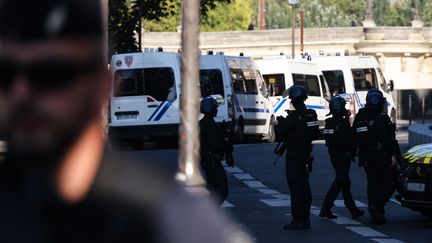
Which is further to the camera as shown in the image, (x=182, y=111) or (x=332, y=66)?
(x=332, y=66)

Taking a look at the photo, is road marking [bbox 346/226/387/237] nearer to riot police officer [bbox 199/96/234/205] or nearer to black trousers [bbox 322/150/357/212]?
black trousers [bbox 322/150/357/212]

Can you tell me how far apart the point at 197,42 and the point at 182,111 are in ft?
Answer: 1.24

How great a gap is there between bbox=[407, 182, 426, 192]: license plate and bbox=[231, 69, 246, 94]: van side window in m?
17.5

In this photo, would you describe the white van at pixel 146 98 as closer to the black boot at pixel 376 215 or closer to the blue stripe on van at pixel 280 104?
the blue stripe on van at pixel 280 104

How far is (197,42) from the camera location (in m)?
6.45

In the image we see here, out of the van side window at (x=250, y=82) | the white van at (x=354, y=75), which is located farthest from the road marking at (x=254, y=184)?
the white van at (x=354, y=75)

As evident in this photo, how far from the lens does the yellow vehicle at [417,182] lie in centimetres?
1444

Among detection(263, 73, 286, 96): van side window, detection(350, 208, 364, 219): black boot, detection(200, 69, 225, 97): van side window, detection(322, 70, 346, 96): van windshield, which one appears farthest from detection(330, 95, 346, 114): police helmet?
detection(322, 70, 346, 96): van windshield

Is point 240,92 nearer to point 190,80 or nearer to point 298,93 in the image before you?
point 298,93

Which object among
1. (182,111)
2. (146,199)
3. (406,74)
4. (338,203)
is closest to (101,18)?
(146,199)

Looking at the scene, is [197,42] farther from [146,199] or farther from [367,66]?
[367,66]

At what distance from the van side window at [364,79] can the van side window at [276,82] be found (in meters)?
4.18

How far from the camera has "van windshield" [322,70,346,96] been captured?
39.8m

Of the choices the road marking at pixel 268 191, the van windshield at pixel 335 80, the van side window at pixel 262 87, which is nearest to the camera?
the road marking at pixel 268 191
